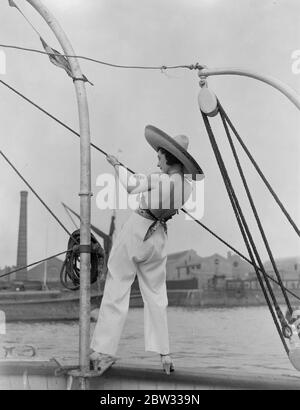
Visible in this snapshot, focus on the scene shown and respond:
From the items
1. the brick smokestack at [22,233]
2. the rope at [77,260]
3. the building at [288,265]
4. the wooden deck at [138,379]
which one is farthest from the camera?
the brick smokestack at [22,233]

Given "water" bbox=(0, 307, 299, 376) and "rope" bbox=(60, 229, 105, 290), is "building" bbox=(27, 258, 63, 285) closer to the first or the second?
"water" bbox=(0, 307, 299, 376)

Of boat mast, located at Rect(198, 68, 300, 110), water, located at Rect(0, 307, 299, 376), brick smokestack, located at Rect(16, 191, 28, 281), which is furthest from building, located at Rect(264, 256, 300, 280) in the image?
brick smokestack, located at Rect(16, 191, 28, 281)

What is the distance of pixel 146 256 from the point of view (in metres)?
2.42

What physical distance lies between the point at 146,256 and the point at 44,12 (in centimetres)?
109

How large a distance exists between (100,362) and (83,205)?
0.65 m

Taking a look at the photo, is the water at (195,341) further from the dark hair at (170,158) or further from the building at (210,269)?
the dark hair at (170,158)

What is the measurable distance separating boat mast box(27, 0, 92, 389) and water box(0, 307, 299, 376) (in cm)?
926

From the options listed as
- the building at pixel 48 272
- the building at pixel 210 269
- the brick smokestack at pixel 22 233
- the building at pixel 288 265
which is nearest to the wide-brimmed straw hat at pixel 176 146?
the building at pixel 288 265

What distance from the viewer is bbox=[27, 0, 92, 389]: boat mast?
241 centimetres

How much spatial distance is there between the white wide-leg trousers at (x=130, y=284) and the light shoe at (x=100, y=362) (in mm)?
46

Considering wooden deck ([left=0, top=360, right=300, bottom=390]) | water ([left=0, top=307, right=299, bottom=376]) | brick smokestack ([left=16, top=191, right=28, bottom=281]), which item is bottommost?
water ([left=0, top=307, right=299, bottom=376])

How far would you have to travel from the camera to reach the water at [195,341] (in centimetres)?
1313
